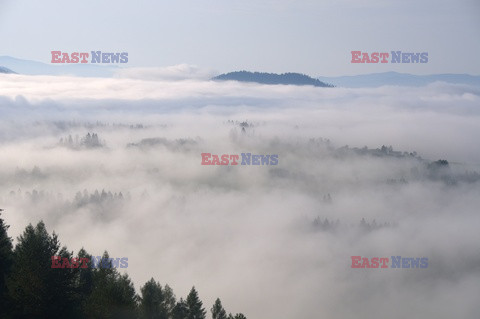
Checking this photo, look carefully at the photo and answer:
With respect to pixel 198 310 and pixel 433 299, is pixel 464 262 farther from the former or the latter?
pixel 198 310

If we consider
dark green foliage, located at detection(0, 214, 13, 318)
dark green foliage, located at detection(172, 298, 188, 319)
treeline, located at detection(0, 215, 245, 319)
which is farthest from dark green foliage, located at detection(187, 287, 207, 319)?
dark green foliage, located at detection(0, 214, 13, 318)

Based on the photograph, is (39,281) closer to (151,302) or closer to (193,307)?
(151,302)

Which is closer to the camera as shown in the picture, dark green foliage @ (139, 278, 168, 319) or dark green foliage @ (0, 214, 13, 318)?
dark green foliage @ (0, 214, 13, 318)

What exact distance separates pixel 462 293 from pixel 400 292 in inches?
725

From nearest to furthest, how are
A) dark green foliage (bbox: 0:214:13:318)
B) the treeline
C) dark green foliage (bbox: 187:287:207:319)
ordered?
the treeline, dark green foliage (bbox: 0:214:13:318), dark green foliage (bbox: 187:287:207:319)

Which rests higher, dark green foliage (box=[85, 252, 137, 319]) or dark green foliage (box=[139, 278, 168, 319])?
dark green foliage (box=[85, 252, 137, 319])

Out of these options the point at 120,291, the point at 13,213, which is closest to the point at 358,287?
the point at 120,291

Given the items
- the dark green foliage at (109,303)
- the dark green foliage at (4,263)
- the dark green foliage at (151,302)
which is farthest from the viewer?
the dark green foliage at (151,302)

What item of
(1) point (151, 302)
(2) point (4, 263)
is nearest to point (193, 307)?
(1) point (151, 302)

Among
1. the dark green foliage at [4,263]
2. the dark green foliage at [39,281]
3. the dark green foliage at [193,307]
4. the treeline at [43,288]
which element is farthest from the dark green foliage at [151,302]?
the dark green foliage at [4,263]

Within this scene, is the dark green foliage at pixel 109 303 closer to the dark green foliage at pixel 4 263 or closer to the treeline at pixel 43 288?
the treeline at pixel 43 288

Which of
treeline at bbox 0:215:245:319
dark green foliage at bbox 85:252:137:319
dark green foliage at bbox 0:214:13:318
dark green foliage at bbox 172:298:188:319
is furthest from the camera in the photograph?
dark green foliage at bbox 172:298:188:319

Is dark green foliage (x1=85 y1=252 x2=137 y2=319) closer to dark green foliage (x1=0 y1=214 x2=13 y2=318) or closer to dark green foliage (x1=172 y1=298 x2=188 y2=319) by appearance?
dark green foliage (x1=0 y1=214 x2=13 y2=318)

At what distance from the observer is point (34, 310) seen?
105 ft
